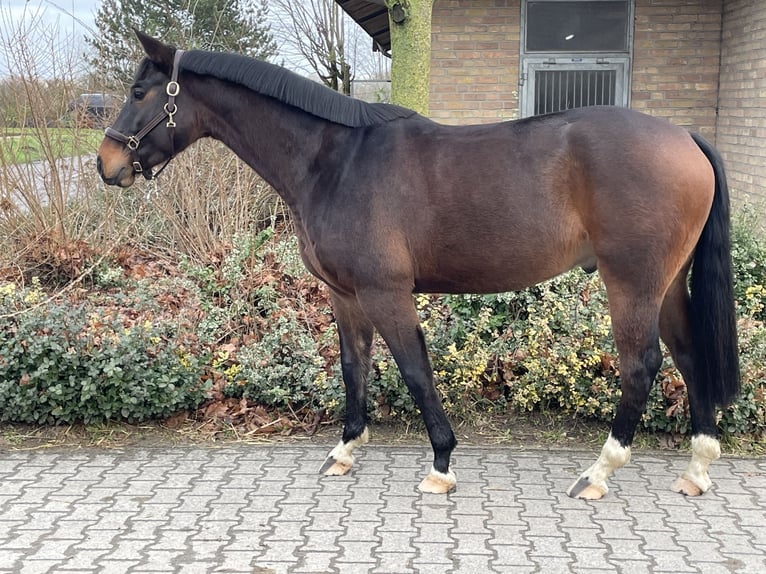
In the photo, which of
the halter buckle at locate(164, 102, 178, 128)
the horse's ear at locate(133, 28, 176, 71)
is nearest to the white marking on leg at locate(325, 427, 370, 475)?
the halter buckle at locate(164, 102, 178, 128)

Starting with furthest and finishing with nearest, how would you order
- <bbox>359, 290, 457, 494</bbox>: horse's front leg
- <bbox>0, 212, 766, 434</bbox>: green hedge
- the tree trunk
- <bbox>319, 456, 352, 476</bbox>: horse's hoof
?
1. the tree trunk
2. <bbox>0, 212, 766, 434</bbox>: green hedge
3. <bbox>319, 456, 352, 476</bbox>: horse's hoof
4. <bbox>359, 290, 457, 494</bbox>: horse's front leg

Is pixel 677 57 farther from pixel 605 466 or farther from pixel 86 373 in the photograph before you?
pixel 86 373

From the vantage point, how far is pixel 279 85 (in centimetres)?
416

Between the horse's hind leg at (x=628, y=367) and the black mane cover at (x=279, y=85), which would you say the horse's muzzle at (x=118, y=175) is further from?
the horse's hind leg at (x=628, y=367)

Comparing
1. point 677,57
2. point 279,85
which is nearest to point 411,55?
point 279,85

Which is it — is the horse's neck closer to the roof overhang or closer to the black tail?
the black tail

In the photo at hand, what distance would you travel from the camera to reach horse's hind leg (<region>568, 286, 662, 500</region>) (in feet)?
12.6

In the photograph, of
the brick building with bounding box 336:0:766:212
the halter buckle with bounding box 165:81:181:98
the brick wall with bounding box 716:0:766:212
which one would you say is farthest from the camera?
the brick building with bounding box 336:0:766:212

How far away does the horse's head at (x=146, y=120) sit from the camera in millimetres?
4125

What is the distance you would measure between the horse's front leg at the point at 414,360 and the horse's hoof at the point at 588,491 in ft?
1.97

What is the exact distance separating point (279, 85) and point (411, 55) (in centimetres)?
253

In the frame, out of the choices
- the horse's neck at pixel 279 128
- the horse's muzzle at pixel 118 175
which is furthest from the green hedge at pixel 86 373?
the horse's neck at pixel 279 128

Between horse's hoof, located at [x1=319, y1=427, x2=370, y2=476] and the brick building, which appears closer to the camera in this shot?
horse's hoof, located at [x1=319, y1=427, x2=370, y2=476]

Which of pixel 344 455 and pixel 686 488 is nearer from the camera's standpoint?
pixel 686 488
